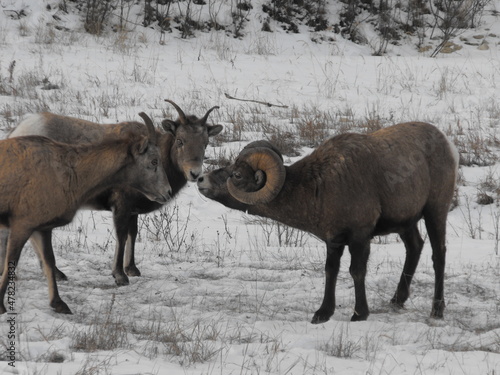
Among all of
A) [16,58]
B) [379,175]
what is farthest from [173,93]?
[379,175]

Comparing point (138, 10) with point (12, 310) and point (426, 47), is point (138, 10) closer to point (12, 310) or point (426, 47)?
point (426, 47)

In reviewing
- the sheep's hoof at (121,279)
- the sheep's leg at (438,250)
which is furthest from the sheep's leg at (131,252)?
the sheep's leg at (438,250)

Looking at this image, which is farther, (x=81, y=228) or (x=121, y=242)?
(x=81, y=228)

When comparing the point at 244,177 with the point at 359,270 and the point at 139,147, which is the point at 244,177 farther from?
the point at 359,270

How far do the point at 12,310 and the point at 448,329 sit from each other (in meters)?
3.80

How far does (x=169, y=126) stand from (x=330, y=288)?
3.25m

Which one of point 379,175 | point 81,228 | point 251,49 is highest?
point 251,49

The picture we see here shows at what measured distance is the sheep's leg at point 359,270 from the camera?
21.4 feet

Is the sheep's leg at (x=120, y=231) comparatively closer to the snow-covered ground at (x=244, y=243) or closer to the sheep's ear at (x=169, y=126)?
the snow-covered ground at (x=244, y=243)

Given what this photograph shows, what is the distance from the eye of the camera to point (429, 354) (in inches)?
220

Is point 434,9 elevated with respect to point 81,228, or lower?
elevated

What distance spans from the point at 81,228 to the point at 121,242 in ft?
7.29

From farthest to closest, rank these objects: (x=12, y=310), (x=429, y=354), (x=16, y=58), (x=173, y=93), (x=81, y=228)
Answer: (x=16, y=58) < (x=173, y=93) < (x=81, y=228) < (x=12, y=310) < (x=429, y=354)

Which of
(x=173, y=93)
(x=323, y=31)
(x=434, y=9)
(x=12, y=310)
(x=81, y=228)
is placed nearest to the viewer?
(x=12, y=310)
